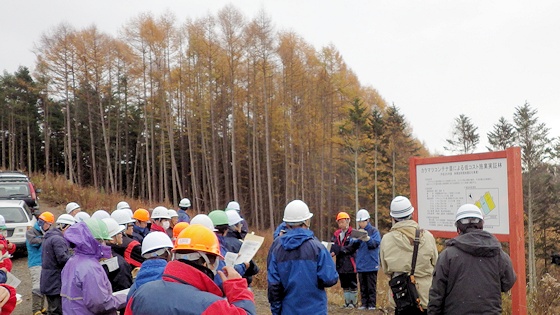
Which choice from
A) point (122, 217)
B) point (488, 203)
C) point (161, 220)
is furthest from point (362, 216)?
point (122, 217)

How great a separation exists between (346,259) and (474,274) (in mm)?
5678

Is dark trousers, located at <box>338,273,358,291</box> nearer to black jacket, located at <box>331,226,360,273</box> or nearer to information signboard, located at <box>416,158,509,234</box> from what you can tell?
black jacket, located at <box>331,226,360,273</box>

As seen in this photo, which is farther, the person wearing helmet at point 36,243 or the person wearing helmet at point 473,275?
the person wearing helmet at point 36,243

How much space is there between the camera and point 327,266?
4.67 m

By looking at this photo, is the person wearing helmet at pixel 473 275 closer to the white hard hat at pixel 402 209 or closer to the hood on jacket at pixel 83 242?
the white hard hat at pixel 402 209

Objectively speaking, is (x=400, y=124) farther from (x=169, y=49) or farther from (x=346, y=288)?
(x=346, y=288)

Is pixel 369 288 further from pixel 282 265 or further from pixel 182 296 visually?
pixel 182 296

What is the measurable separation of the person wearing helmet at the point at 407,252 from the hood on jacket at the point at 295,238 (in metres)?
0.99

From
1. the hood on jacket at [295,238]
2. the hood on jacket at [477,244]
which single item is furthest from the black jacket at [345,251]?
the hood on jacket at [477,244]

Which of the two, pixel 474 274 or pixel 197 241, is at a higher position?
pixel 197 241

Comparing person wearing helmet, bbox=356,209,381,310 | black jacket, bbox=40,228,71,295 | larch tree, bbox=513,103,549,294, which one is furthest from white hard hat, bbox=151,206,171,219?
larch tree, bbox=513,103,549,294

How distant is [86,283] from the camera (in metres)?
4.13

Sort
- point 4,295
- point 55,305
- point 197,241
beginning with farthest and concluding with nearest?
point 55,305, point 4,295, point 197,241

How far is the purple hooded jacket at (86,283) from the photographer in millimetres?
4117
